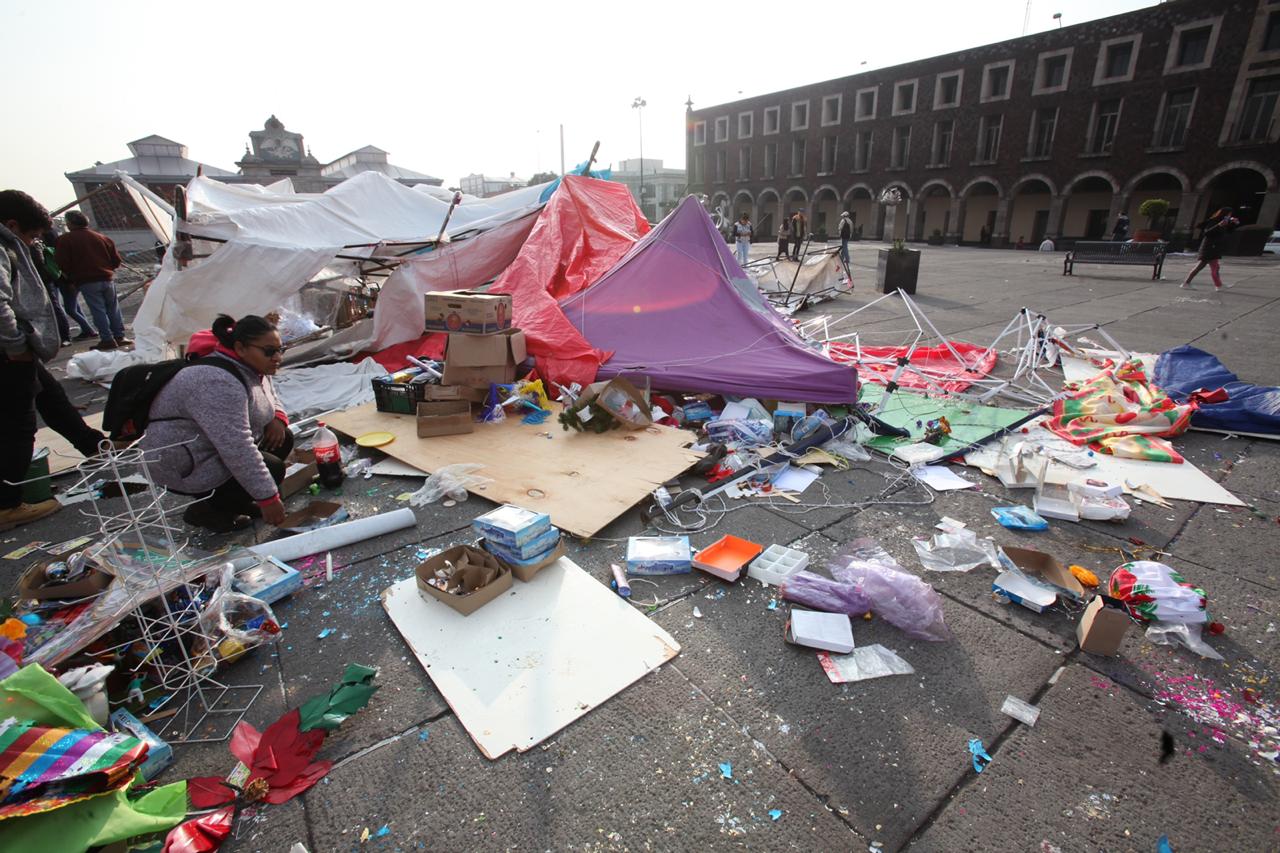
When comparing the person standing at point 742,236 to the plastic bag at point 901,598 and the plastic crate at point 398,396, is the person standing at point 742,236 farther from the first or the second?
the plastic bag at point 901,598

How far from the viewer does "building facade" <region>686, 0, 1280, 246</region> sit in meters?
21.2

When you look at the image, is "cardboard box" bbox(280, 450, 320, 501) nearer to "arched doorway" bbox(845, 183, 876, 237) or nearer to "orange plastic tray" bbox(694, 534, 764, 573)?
"orange plastic tray" bbox(694, 534, 764, 573)

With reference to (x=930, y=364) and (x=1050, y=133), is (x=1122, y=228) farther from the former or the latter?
(x=930, y=364)

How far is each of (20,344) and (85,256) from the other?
18.3ft

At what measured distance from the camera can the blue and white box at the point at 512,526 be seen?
8.67 ft

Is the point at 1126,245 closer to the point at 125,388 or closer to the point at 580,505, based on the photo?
the point at 580,505

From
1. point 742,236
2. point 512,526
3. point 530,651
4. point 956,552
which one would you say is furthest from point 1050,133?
point 530,651

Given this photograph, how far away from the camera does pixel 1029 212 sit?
28.8 meters

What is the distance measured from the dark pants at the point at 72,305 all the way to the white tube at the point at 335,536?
7.66m

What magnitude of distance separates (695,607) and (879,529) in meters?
1.26

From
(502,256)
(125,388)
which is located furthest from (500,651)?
(502,256)

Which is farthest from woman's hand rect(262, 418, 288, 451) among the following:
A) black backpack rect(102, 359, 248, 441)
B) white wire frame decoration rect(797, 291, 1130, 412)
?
white wire frame decoration rect(797, 291, 1130, 412)

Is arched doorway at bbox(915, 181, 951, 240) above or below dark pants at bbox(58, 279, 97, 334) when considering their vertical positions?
above

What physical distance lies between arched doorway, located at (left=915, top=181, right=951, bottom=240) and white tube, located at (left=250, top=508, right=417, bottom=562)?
1378 inches
